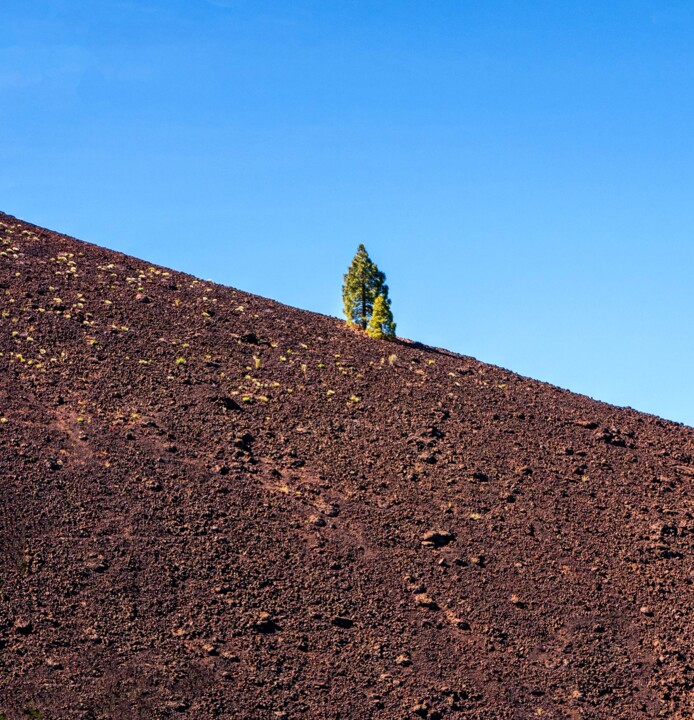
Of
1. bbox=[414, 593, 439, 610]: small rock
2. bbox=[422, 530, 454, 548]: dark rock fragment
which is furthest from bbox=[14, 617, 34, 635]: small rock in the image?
bbox=[422, 530, 454, 548]: dark rock fragment

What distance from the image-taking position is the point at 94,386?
1569 inches

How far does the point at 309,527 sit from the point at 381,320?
1510 cm

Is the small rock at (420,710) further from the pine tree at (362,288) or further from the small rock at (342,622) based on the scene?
the pine tree at (362,288)

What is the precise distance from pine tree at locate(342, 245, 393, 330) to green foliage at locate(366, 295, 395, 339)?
Result: 12cm

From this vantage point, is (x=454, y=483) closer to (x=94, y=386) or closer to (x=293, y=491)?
(x=293, y=491)

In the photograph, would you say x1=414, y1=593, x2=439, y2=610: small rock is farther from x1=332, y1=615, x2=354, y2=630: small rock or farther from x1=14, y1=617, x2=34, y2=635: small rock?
x1=14, y1=617, x2=34, y2=635: small rock

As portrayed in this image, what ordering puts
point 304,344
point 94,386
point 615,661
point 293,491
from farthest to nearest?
point 304,344 < point 94,386 < point 293,491 < point 615,661

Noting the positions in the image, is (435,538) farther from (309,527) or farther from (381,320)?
(381,320)

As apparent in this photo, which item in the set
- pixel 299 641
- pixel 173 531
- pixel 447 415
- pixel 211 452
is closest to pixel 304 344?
pixel 447 415

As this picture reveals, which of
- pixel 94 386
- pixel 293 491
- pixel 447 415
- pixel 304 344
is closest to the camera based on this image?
pixel 293 491

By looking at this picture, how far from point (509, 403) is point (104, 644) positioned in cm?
1992

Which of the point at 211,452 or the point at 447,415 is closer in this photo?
the point at 211,452

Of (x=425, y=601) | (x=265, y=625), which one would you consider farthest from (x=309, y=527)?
(x=265, y=625)

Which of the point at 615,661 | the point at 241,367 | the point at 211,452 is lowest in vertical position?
the point at 615,661
